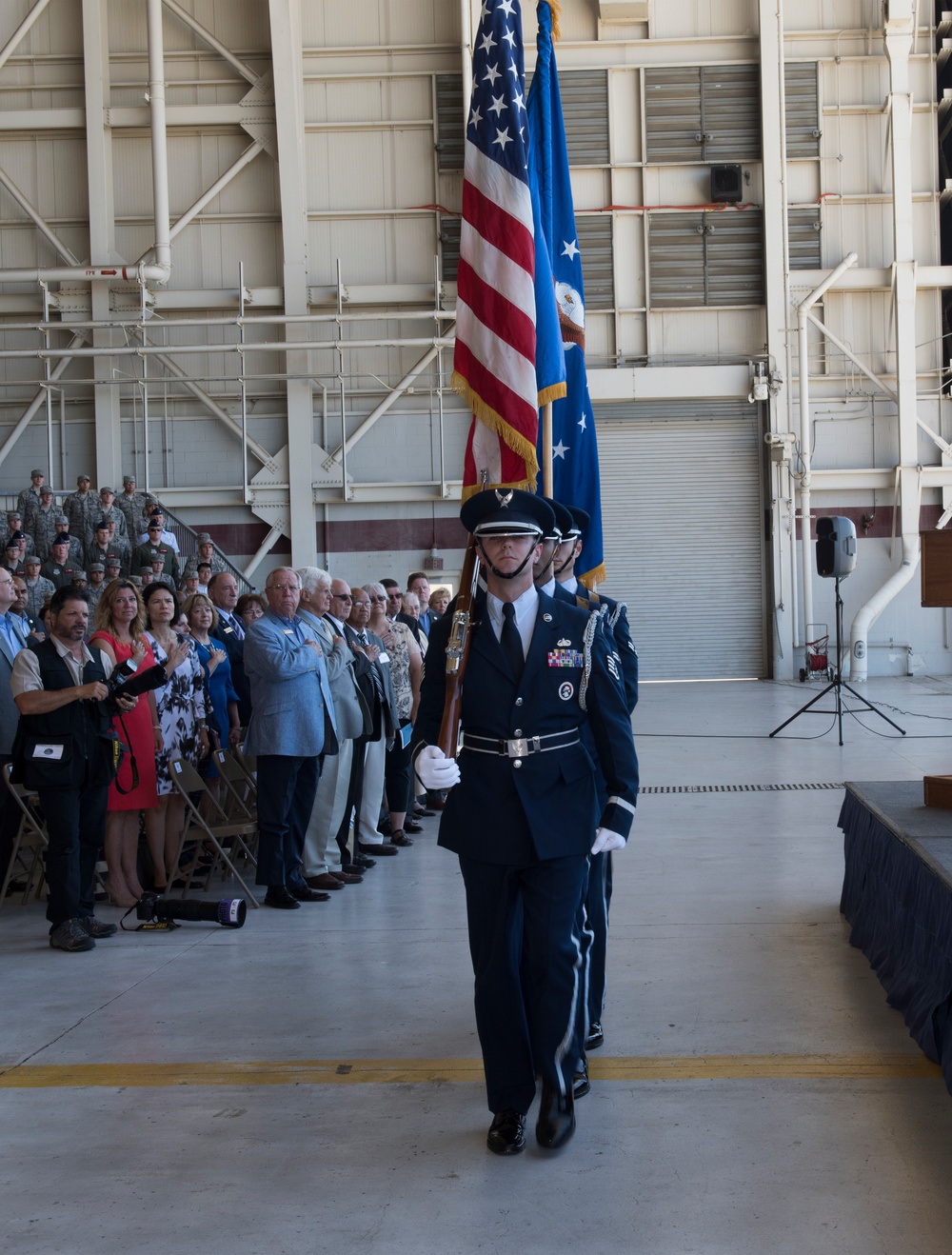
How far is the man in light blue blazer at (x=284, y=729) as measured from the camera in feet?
21.1

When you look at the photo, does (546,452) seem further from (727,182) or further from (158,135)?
(727,182)

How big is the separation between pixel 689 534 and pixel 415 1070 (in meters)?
17.1

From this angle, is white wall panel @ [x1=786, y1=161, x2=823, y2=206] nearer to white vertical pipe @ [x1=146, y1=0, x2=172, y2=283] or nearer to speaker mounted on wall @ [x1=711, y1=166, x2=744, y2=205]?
speaker mounted on wall @ [x1=711, y1=166, x2=744, y2=205]

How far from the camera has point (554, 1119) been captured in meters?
3.45

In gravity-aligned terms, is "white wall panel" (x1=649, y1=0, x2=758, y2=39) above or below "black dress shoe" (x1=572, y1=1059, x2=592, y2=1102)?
above

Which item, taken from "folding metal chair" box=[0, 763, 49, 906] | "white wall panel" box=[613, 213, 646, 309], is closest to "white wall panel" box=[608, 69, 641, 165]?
"white wall panel" box=[613, 213, 646, 309]

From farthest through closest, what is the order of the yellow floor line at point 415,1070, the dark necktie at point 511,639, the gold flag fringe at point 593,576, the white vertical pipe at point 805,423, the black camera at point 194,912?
the white vertical pipe at point 805,423 → the gold flag fringe at point 593,576 → the black camera at point 194,912 → the yellow floor line at point 415,1070 → the dark necktie at point 511,639

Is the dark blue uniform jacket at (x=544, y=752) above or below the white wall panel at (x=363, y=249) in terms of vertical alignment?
below

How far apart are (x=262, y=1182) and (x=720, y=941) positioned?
280cm

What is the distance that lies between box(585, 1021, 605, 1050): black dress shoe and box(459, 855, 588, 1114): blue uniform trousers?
2.23ft

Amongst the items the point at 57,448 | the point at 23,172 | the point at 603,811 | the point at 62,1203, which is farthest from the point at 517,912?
the point at 23,172

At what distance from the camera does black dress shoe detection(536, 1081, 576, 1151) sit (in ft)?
11.3

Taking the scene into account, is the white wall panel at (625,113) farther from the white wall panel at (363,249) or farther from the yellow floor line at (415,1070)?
the yellow floor line at (415,1070)

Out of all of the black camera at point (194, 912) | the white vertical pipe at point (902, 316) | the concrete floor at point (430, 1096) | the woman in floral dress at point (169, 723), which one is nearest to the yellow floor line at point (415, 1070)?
the concrete floor at point (430, 1096)
